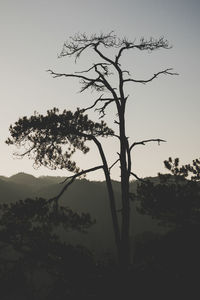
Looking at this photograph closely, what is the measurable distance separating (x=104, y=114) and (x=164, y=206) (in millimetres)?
4659

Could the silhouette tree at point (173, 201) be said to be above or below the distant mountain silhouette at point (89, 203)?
above

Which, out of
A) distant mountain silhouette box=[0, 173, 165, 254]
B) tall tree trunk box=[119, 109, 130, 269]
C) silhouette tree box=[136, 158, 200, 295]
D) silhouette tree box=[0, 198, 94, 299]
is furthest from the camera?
distant mountain silhouette box=[0, 173, 165, 254]

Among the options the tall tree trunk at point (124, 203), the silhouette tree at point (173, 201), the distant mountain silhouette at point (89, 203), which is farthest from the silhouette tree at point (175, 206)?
the distant mountain silhouette at point (89, 203)

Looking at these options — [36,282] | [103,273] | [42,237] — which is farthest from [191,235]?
[36,282]

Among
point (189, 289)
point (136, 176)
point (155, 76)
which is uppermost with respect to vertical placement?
point (155, 76)

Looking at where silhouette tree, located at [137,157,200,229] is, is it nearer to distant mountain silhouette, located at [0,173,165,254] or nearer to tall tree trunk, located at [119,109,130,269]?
tall tree trunk, located at [119,109,130,269]

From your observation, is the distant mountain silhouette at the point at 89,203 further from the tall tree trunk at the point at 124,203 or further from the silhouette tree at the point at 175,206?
the tall tree trunk at the point at 124,203

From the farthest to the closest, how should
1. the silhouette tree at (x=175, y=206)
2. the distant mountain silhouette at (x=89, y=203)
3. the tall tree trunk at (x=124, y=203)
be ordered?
the distant mountain silhouette at (x=89, y=203), the silhouette tree at (x=175, y=206), the tall tree trunk at (x=124, y=203)

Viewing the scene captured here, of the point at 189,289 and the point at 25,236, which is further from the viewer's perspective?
the point at 25,236

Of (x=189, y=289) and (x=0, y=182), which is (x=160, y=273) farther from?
(x=0, y=182)

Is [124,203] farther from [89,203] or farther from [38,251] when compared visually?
[89,203]

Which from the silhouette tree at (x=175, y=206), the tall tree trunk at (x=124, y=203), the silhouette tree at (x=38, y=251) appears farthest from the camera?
the silhouette tree at (x=175, y=206)

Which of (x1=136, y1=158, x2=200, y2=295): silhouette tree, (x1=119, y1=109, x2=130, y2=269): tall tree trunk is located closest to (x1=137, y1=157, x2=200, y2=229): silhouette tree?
(x1=136, y1=158, x2=200, y2=295): silhouette tree

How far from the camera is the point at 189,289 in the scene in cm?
743
